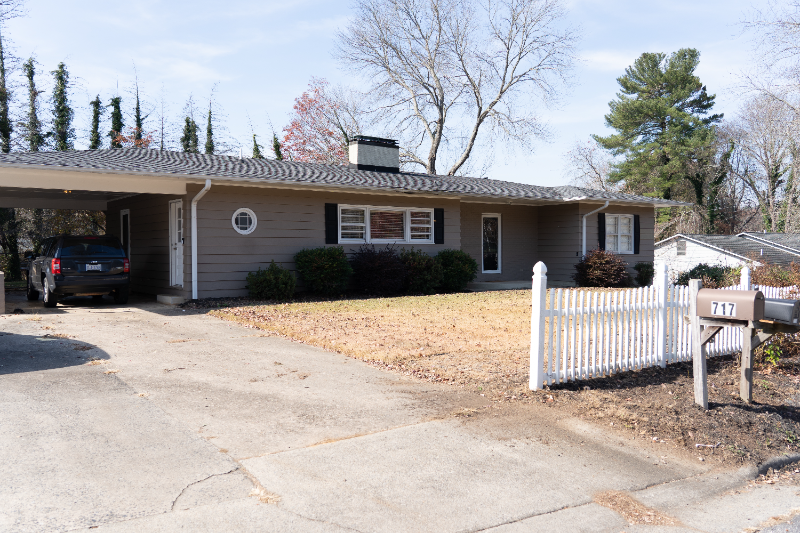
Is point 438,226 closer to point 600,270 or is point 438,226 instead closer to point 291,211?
point 291,211

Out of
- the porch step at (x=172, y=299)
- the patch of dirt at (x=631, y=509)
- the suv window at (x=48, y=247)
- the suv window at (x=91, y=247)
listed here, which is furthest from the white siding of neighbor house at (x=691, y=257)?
the patch of dirt at (x=631, y=509)

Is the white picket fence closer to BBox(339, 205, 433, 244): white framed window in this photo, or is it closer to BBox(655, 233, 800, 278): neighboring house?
BBox(339, 205, 433, 244): white framed window

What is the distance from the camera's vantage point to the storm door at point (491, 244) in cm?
2036

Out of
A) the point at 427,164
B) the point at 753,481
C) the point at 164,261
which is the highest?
the point at 427,164

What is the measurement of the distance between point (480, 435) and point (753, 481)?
201 centimetres

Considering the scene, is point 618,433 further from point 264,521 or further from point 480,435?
point 264,521

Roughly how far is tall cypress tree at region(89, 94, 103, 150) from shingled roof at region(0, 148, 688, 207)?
690 inches

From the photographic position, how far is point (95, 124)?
106ft

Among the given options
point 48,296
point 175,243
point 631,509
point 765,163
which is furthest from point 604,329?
point 765,163

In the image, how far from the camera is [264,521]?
3.36m

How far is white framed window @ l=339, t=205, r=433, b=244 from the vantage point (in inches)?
643

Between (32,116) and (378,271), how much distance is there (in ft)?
76.5

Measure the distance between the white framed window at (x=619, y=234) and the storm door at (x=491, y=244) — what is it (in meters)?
3.83

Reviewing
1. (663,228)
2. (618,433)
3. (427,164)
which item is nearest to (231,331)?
(618,433)
